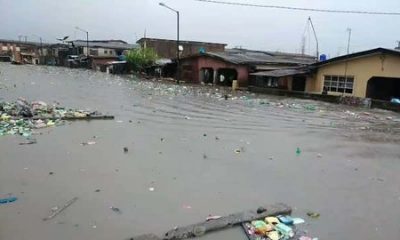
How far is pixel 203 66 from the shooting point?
38.9 m

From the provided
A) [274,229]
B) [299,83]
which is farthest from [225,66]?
[274,229]

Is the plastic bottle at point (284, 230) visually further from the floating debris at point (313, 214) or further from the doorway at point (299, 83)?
the doorway at point (299, 83)

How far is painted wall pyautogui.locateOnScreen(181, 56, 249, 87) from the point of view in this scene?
34.5 m

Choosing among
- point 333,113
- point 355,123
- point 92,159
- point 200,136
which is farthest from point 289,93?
point 92,159

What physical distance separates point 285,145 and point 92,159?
16.3ft

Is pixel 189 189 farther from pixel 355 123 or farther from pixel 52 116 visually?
pixel 355 123

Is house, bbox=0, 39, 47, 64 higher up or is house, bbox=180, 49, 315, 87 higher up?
house, bbox=0, 39, 47, 64

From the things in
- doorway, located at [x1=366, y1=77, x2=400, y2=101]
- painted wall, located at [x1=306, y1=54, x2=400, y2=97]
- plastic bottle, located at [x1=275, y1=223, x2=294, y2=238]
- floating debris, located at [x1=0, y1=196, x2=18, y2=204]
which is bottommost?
floating debris, located at [x1=0, y1=196, x2=18, y2=204]

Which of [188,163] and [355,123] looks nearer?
[188,163]

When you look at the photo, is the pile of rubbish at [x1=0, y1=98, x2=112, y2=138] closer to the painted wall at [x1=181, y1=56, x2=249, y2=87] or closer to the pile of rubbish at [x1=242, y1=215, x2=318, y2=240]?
the pile of rubbish at [x1=242, y1=215, x2=318, y2=240]

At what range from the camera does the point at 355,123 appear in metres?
15.1

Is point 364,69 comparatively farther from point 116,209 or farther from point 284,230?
point 116,209

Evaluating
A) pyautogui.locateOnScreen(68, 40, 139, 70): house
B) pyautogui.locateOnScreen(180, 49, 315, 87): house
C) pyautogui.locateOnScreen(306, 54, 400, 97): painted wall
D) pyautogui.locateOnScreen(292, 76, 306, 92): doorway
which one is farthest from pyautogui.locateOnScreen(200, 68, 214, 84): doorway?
pyautogui.locateOnScreen(68, 40, 139, 70): house

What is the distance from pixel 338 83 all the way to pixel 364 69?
2.30 metres
